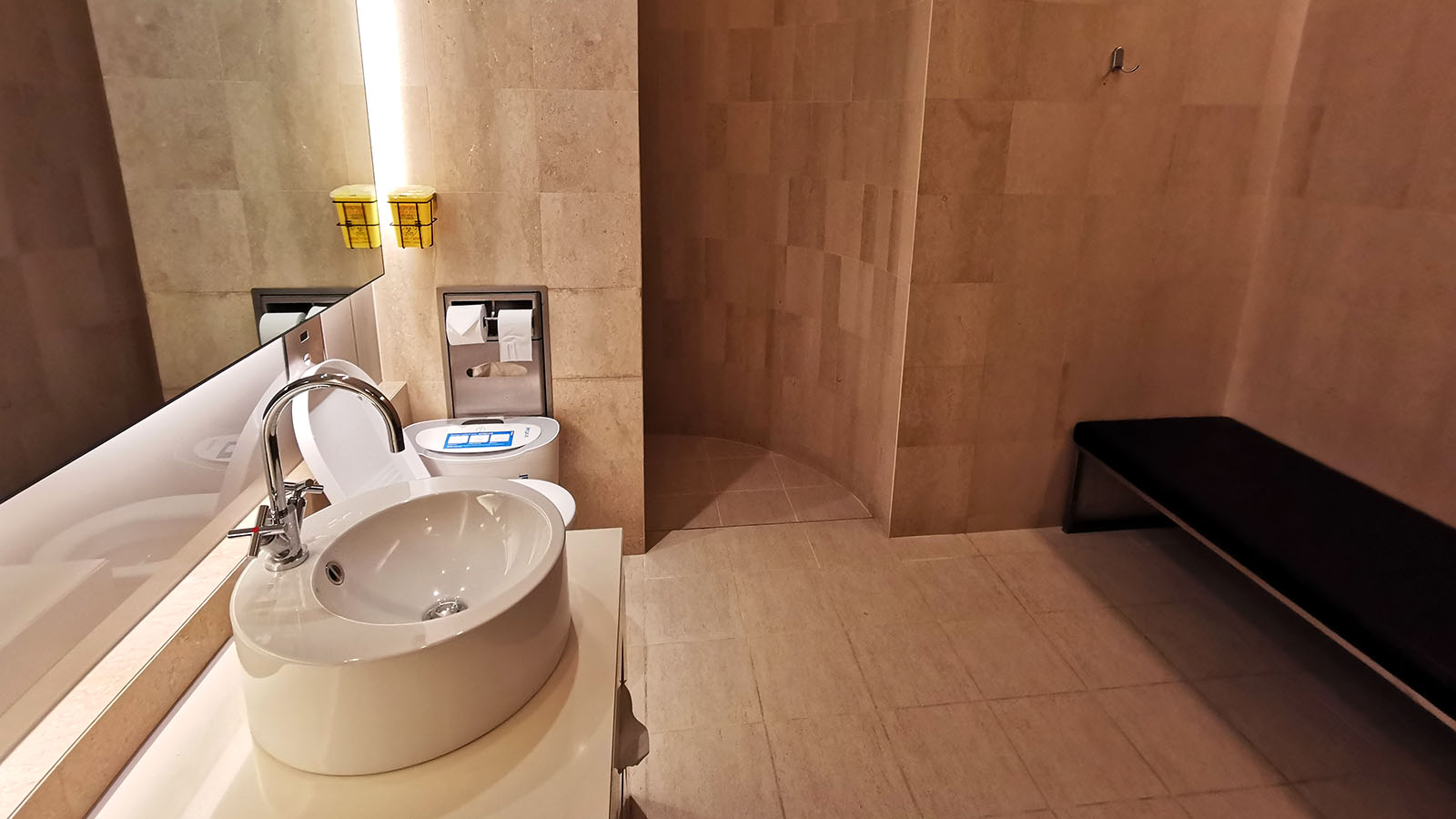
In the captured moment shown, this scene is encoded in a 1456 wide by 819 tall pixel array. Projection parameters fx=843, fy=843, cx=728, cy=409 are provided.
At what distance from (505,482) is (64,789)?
0.73 m

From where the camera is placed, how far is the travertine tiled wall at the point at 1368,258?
2.49 m

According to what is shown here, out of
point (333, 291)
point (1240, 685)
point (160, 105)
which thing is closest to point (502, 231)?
point (333, 291)

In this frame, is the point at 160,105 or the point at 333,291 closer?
the point at 160,105

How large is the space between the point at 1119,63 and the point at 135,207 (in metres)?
2.88

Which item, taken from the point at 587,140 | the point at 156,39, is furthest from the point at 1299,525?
the point at 156,39

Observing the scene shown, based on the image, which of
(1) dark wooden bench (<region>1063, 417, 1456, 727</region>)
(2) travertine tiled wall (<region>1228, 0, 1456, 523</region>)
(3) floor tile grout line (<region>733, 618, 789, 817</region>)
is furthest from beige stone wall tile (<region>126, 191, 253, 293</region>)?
(2) travertine tiled wall (<region>1228, 0, 1456, 523</region>)

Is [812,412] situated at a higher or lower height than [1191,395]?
lower

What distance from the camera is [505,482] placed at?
5.07 feet

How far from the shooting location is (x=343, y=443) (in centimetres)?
215

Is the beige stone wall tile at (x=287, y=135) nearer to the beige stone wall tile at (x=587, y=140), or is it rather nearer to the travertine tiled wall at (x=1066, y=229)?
the beige stone wall tile at (x=587, y=140)

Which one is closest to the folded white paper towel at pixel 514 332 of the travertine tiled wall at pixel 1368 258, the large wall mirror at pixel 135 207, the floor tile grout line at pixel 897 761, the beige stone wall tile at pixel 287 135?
the beige stone wall tile at pixel 287 135

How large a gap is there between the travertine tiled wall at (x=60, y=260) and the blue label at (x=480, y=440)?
1398mm

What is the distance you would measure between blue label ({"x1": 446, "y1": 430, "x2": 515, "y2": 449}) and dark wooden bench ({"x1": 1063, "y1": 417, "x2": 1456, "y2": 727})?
2.14 m

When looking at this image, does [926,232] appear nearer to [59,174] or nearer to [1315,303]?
[1315,303]
